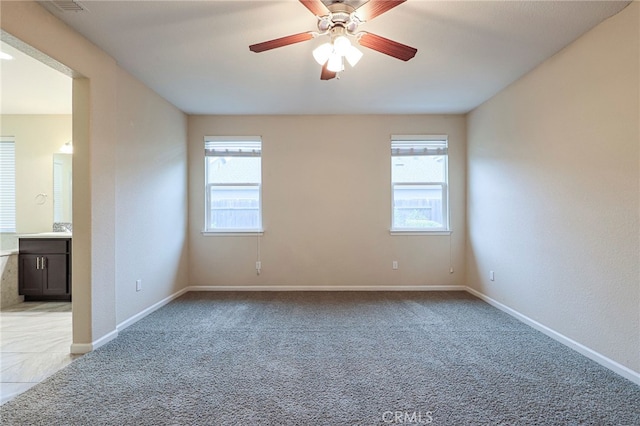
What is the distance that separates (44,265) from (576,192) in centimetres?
596

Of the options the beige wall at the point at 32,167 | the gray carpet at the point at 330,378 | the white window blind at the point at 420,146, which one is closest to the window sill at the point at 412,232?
the white window blind at the point at 420,146

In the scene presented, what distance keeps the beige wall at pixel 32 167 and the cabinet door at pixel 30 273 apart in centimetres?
65

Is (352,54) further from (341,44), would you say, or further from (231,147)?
(231,147)

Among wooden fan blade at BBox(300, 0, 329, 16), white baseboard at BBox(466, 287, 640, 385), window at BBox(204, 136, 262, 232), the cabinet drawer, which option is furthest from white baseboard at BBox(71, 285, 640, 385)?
wooden fan blade at BBox(300, 0, 329, 16)

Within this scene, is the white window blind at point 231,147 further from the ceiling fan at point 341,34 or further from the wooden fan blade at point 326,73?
the ceiling fan at point 341,34

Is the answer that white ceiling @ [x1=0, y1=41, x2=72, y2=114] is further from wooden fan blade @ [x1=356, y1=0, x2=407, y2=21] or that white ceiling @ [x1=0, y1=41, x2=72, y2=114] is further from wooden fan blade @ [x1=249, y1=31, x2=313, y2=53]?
wooden fan blade @ [x1=356, y1=0, x2=407, y2=21]

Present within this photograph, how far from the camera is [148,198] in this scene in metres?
3.66

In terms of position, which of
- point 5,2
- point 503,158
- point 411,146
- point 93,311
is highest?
point 5,2

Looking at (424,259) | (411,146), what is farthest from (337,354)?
(411,146)

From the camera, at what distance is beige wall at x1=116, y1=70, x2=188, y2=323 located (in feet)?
10.5

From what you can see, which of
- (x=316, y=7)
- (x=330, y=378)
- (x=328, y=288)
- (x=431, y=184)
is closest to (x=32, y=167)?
(x=328, y=288)

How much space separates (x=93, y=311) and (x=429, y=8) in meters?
3.54

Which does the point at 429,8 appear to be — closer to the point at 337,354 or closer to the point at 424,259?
the point at 337,354

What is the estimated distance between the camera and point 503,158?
376 centimetres
